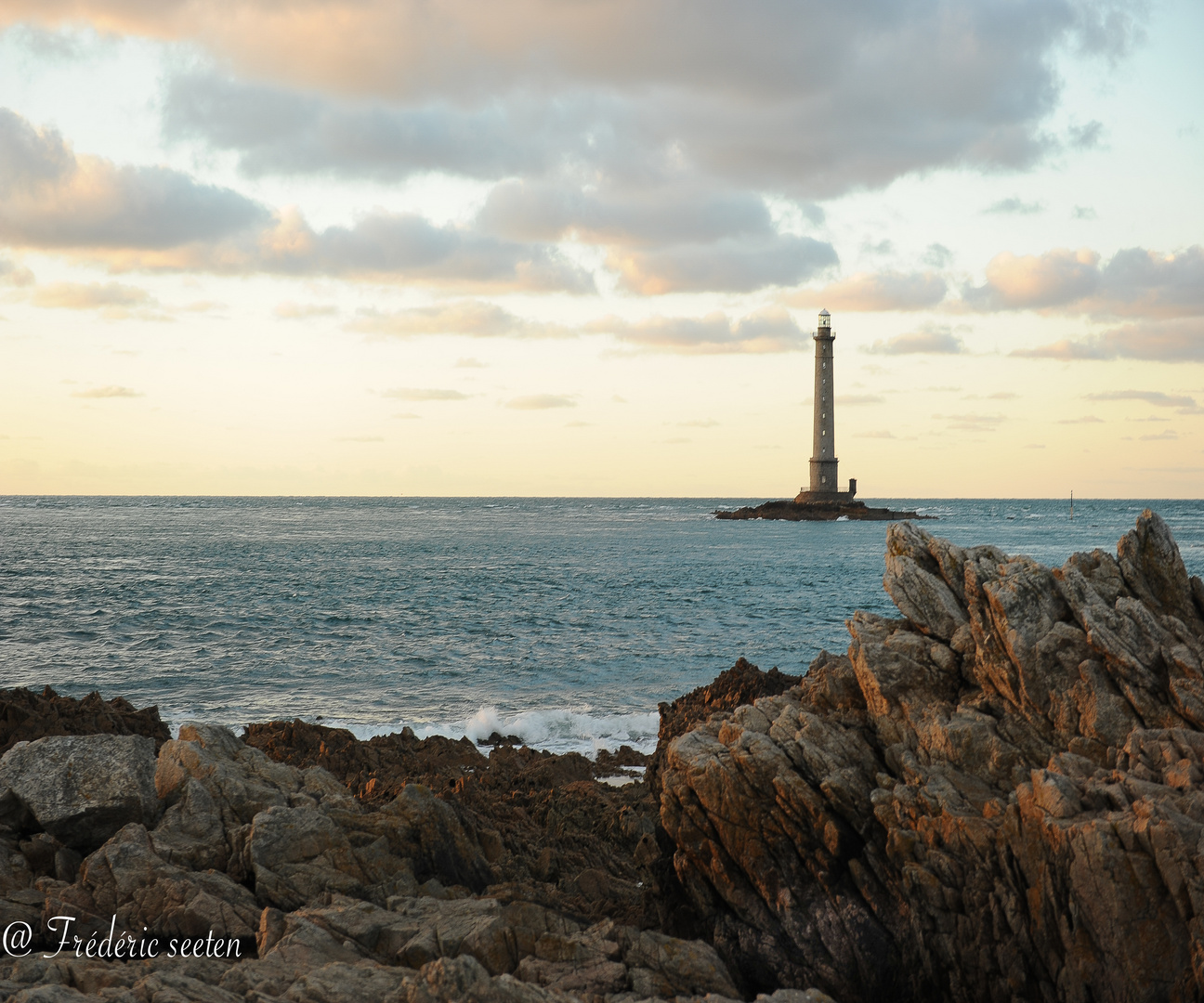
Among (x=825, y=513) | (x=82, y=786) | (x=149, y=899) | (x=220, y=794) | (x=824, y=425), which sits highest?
(x=824, y=425)

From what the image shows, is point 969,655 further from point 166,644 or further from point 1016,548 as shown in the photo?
point 1016,548

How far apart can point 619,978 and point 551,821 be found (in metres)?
5.45

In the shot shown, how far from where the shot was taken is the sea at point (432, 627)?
24578 mm

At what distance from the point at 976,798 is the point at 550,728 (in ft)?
46.1

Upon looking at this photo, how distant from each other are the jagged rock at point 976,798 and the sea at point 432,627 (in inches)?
418

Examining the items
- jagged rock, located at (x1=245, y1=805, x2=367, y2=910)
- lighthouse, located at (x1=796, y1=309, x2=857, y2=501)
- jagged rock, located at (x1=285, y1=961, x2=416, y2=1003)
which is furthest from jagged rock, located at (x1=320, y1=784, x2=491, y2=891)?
lighthouse, located at (x1=796, y1=309, x2=857, y2=501)

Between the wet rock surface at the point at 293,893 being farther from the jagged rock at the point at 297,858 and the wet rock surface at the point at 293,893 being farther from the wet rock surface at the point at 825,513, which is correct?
the wet rock surface at the point at 825,513

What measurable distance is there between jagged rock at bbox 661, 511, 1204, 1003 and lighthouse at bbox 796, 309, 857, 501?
319ft

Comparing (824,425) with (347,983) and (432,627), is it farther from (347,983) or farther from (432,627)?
(347,983)

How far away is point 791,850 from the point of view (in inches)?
356

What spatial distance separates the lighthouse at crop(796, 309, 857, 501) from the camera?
4126 inches

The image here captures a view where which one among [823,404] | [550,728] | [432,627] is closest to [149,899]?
[550,728]

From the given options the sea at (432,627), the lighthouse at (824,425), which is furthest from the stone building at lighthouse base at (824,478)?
the sea at (432,627)

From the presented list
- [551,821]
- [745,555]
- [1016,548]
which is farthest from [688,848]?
[1016,548]
